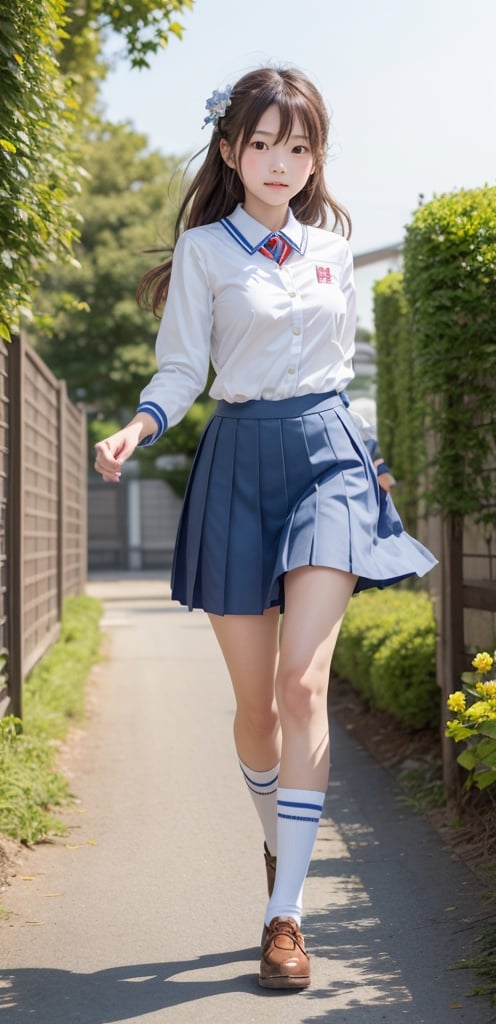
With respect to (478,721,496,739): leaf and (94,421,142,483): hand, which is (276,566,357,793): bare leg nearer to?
(478,721,496,739): leaf

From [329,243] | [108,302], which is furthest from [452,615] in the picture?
[108,302]

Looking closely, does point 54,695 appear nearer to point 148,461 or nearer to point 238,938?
point 238,938

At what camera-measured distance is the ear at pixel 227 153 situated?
11.8 feet

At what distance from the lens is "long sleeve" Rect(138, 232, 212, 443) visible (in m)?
3.38

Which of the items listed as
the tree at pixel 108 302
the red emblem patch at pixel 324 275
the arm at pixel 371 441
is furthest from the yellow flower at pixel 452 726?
the tree at pixel 108 302

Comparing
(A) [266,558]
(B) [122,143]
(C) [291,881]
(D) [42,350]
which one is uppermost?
(B) [122,143]

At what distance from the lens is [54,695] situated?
23.8ft

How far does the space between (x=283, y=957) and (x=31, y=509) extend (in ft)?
15.4

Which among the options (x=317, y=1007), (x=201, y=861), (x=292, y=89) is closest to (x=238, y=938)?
(x=317, y=1007)

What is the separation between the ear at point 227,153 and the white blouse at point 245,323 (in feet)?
0.63

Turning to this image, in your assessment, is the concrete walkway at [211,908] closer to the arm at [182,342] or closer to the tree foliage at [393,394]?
the arm at [182,342]

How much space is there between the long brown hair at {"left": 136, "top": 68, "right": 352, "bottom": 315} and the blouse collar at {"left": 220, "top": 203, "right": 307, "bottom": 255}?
0.16 metres

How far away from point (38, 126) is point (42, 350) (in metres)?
28.2

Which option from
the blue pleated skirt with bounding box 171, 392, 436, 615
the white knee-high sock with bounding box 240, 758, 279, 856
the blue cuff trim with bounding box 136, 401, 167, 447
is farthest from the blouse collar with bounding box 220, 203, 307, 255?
the white knee-high sock with bounding box 240, 758, 279, 856
